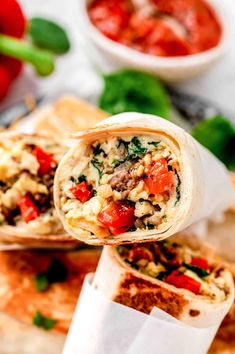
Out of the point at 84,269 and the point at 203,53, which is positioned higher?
the point at 203,53

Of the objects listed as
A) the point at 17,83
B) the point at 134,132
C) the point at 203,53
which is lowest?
the point at 17,83

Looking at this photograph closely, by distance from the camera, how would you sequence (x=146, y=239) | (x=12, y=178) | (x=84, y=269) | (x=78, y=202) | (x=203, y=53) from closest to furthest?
(x=146, y=239) < (x=78, y=202) < (x=12, y=178) < (x=84, y=269) < (x=203, y=53)

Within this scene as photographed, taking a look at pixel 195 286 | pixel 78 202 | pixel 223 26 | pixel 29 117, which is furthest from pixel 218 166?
pixel 223 26

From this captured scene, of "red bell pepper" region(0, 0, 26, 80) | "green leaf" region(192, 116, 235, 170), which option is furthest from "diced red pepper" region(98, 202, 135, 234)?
"red bell pepper" region(0, 0, 26, 80)

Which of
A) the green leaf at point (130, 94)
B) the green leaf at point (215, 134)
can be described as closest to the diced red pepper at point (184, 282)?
the green leaf at point (215, 134)

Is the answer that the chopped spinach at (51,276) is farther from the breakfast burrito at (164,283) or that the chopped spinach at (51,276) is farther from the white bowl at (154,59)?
the white bowl at (154,59)

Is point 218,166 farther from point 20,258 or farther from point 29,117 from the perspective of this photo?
point 29,117

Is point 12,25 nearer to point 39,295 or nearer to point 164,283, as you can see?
point 39,295

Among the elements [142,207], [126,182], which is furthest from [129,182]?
[142,207]
